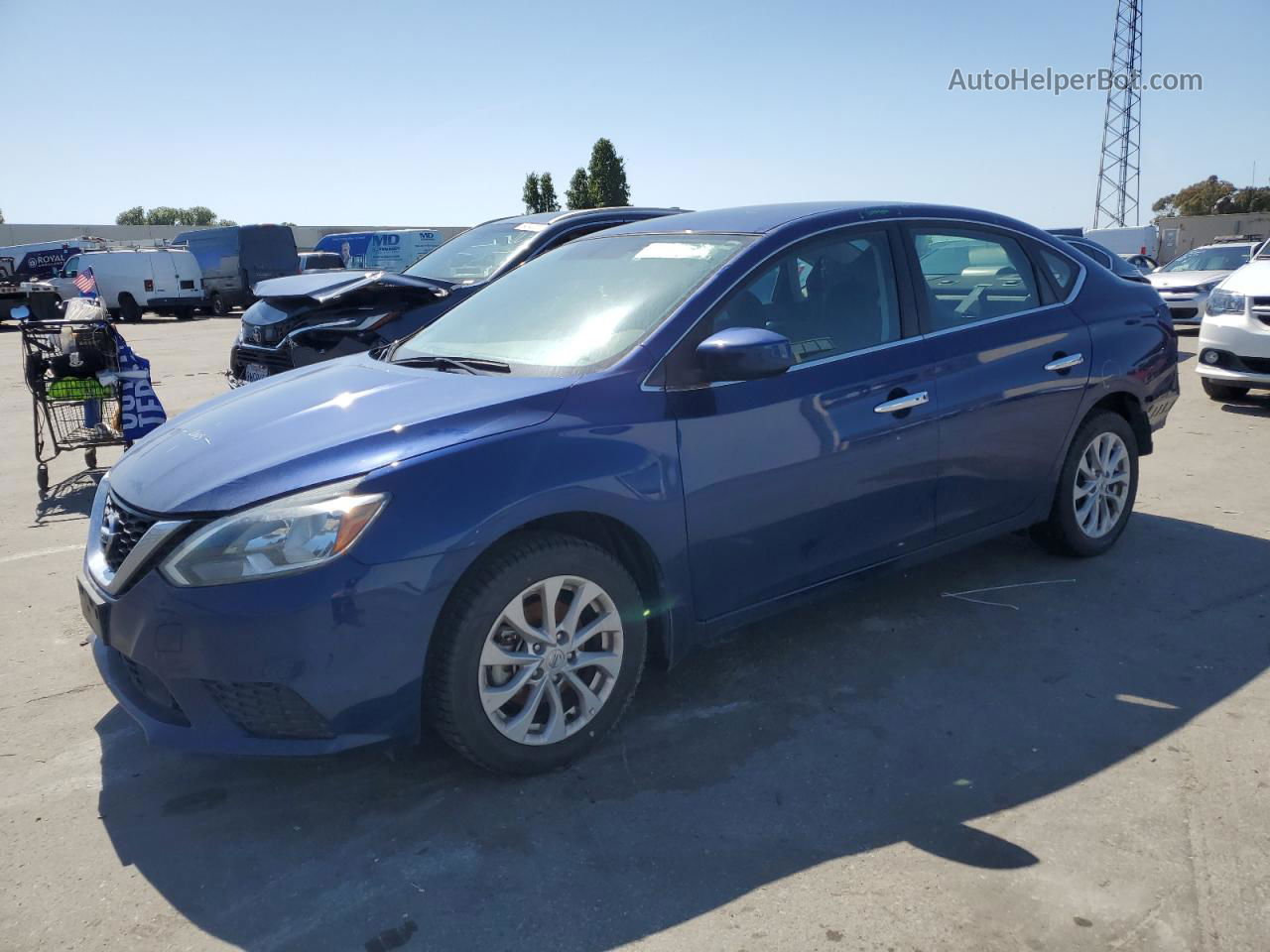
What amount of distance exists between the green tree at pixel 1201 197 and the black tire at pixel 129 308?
272ft

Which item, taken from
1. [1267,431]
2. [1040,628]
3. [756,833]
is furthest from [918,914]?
[1267,431]

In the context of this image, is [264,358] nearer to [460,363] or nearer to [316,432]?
[460,363]

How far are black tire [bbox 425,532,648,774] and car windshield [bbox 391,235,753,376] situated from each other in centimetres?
66

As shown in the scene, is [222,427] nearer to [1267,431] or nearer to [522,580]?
[522,580]

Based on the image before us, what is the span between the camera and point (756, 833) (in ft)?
9.12

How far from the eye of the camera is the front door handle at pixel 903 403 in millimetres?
3773

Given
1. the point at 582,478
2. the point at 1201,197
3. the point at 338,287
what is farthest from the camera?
the point at 1201,197

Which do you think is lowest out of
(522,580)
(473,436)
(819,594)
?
(819,594)

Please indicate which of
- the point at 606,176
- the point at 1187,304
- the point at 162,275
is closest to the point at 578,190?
the point at 606,176

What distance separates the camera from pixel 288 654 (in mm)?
2639

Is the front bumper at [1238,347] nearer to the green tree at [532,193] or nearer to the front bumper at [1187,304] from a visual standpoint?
the front bumper at [1187,304]

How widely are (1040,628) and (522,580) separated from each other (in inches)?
94.0

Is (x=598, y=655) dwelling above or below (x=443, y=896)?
above

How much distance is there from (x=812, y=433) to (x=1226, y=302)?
7.38m
